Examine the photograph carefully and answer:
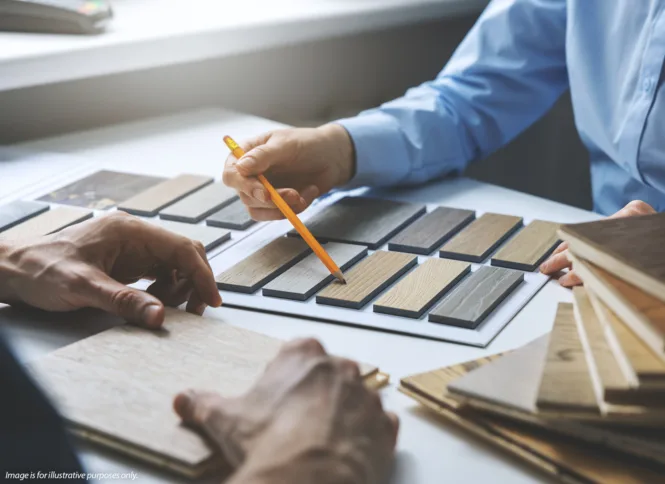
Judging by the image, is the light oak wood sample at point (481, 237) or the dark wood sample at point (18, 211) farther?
the dark wood sample at point (18, 211)

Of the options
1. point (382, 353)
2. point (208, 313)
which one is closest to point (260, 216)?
point (208, 313)

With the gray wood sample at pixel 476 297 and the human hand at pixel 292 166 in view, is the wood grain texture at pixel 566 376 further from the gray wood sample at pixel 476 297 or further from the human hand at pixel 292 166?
the human hand at pixel 292 166

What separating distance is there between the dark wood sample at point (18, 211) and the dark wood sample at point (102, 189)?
0.13 ft

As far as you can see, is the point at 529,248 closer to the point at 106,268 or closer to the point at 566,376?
the point at 566,376

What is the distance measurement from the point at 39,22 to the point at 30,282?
3.07ft

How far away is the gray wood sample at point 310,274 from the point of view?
93 centimetres

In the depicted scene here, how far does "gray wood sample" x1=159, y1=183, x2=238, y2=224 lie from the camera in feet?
3.82

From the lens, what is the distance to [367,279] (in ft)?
3.12

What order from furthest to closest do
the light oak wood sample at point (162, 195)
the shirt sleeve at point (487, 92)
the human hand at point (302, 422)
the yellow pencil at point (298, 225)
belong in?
the shirt sleeve at point (487, 92)
the light oak wood sample at point (162, 195)
the yellow pencil at point (298, 225)
the human hand at point (302, 422)

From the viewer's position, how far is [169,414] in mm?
660

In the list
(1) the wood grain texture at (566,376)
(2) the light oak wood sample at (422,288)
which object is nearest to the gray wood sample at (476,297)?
(2) the light oak wood sample at (422,288)

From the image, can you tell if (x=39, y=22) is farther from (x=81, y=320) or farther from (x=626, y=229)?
(x=626, y=229)

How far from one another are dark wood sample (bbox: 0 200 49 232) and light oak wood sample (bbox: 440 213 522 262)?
58 cm

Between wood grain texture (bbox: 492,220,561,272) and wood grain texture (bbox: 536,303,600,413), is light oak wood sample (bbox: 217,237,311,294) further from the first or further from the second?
wood grain texture (bbox: 536,303,600,413)
